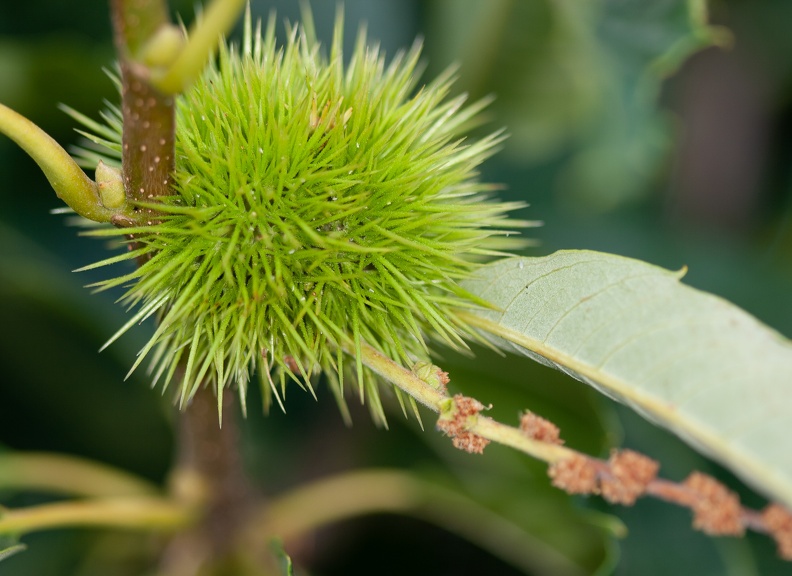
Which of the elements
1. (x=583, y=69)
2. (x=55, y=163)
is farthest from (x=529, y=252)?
(x=55, y=163)

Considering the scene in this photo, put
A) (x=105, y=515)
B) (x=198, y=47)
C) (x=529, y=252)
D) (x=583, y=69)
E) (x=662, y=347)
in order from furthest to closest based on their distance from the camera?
(x=583, y=69) < (x=529, y=252) < (x=105, y=515) < (x=662, y=347) < (x=198, y=47)

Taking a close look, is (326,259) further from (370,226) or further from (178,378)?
(178,378)

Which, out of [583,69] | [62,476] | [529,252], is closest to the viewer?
[62,476]

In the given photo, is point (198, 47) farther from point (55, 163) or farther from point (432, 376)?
point (432, 376)

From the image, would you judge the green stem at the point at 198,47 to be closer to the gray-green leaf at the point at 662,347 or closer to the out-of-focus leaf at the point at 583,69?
the gray-green leaf at the point at 662,347

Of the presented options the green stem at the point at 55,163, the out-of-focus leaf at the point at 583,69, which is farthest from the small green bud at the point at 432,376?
the out-of-focus leaf at the point at 583,69

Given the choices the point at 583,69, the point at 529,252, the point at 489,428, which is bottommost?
the point at 489,428
